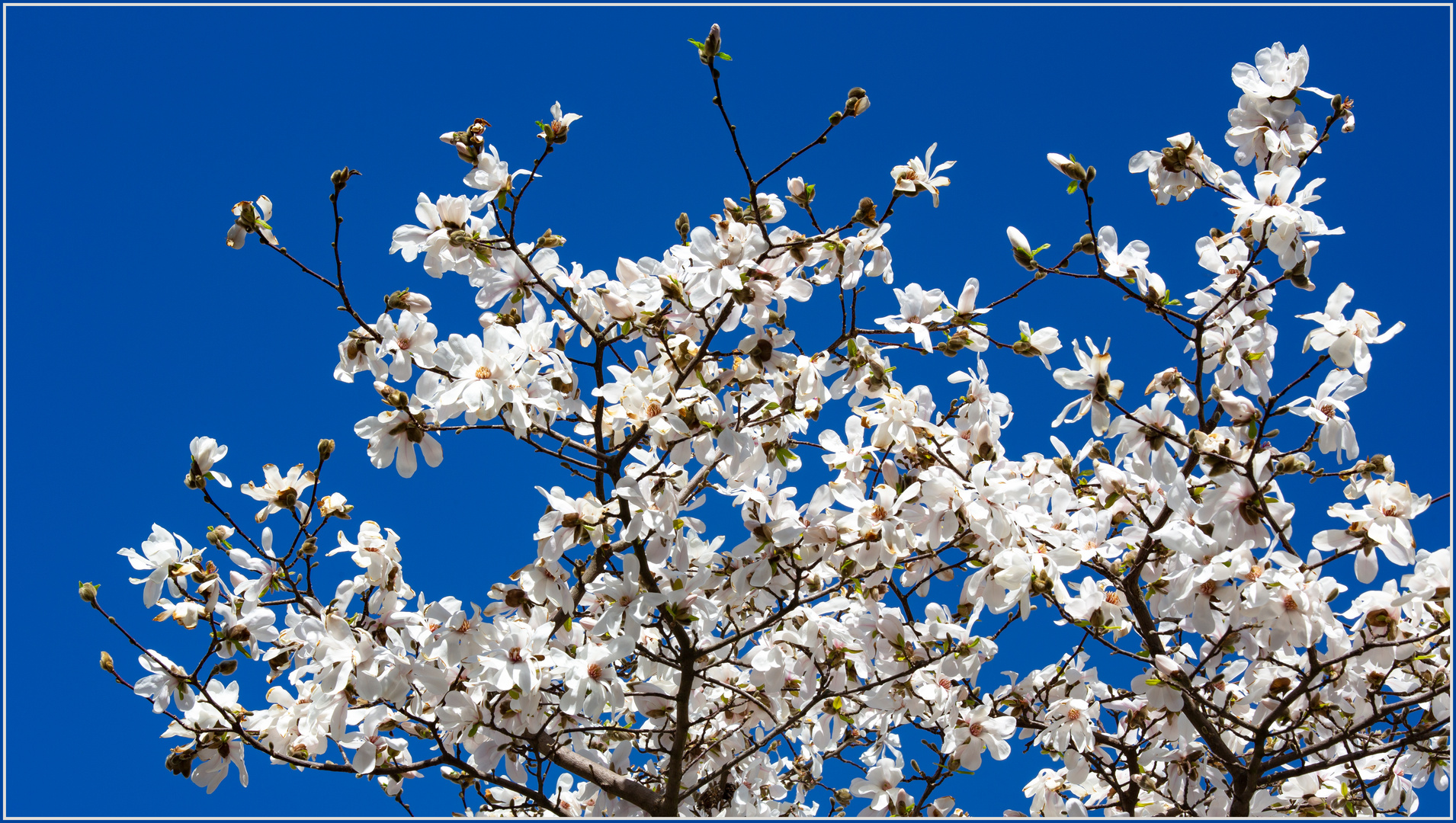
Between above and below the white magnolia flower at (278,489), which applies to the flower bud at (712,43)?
above

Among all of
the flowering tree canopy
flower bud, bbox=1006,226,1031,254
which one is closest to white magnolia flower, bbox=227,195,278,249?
the flowering tree canopy

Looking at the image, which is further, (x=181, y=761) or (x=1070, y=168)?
(x=181, y=761)

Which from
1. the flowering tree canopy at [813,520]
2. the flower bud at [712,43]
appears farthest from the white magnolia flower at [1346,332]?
the flower bud at [712,43]

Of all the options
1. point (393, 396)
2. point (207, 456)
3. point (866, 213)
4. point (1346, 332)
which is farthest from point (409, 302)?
point (1346, 332)

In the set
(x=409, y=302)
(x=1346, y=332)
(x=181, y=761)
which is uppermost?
(x=409, y=302)

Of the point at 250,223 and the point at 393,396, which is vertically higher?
the point at 250,223

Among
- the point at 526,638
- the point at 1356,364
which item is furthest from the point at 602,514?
the point at 1356,364

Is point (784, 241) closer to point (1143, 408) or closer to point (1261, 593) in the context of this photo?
point (1143, 408)

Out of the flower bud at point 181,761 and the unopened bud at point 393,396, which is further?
the flower bud at point 181,761

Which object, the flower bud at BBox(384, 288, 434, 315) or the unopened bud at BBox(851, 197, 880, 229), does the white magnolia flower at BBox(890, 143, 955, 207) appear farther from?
the flower bud at BBox(384, 288, 434, 315)

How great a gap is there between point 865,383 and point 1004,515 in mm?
640

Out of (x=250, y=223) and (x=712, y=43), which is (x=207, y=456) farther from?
(x=712, y=43)

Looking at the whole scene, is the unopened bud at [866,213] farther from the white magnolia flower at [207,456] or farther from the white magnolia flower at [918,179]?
the white magnolia flower at [207,456]

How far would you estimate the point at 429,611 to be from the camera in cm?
319
